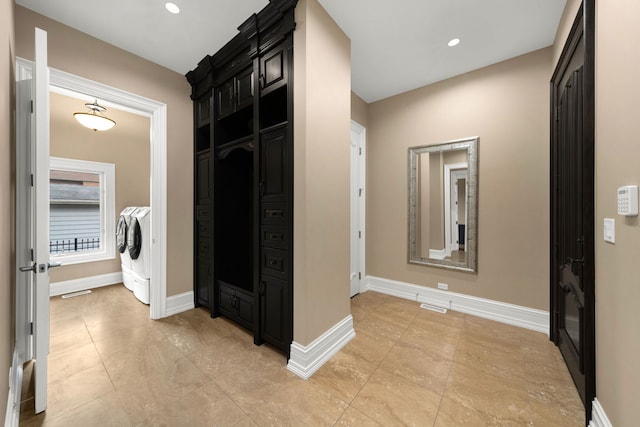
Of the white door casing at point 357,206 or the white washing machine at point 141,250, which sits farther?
the white door casing at point 357,206

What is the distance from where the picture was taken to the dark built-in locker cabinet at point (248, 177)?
6.35 ft

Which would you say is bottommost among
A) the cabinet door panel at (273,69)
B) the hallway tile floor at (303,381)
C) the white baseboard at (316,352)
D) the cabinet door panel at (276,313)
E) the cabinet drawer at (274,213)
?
the hallway tile floor at (303,381)

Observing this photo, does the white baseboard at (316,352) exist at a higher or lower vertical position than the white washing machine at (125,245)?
lower

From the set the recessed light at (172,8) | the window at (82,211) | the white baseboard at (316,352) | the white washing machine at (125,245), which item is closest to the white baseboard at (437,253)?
the white baseboard at (316,352)

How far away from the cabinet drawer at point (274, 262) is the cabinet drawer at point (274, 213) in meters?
0.25

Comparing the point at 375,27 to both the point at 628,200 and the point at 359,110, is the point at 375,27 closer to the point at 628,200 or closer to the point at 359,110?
the point at 359,110

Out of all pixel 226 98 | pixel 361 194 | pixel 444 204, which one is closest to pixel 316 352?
pixel 361 194

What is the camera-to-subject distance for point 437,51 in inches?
97.3

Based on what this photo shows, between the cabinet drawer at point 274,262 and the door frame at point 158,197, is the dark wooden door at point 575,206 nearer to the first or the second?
the cabinet drawer at point 274,262

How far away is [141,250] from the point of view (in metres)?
3.16

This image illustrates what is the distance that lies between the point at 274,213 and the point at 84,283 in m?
3.89

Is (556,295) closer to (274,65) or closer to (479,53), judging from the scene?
(479,53)

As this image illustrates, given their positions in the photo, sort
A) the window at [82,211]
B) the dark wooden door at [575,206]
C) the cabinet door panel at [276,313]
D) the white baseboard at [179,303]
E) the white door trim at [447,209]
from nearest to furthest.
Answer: the dark wooden door at [575,206] → the cabinet door panel at [276,313] → the white baseboard at [179,303] → the white door trim at [447,209] → the window at [82,211]

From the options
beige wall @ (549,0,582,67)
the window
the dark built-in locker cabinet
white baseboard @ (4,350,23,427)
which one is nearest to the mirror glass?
beige wall @ (549,0,582,67)
